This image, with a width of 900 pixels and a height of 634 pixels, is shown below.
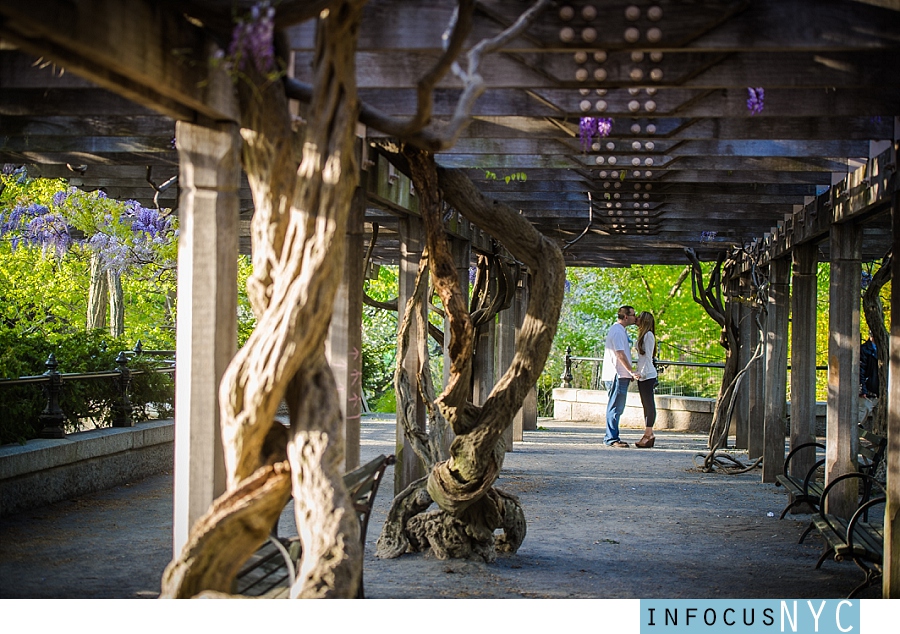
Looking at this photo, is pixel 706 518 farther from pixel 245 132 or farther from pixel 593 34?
pixel 245 132

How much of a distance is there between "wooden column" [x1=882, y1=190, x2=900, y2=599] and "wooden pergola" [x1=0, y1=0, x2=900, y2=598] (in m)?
0.01

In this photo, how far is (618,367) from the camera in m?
17.3

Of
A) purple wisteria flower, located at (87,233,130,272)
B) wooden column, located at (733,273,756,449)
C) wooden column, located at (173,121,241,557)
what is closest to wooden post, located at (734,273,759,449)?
wooden column, located at (733,273,756,449)

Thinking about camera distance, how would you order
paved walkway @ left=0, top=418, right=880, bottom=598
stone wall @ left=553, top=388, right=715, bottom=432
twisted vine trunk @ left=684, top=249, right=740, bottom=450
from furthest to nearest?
stone wall @ left=553, top=388, right=715, bottom=432 → twisted vine trunk @ left=684, top=249, right=740, bottom=450 → paved walkway @ left=0, top=418, right=880, bottom=598

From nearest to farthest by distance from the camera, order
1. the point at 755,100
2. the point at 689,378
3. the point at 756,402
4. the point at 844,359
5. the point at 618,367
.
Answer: the point at 755,100, the point at 844,359, the point at 756,402, the point at 618,367, the point at 689,378

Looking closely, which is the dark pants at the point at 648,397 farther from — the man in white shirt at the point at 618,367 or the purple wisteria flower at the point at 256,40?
the purple wisteria flower at the point at 256,40

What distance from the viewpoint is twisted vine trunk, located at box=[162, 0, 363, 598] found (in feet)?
13.8

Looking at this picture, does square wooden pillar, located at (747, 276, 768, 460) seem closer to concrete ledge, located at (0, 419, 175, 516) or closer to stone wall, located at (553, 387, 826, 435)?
stone wall, located at (553, 387, 826, 435)

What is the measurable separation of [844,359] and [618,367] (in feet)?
27.4

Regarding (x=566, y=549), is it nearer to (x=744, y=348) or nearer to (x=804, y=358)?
(x=804, y=358)

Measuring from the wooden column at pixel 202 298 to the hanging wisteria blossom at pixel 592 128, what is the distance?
10.8 ft

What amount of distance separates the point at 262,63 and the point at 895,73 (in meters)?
3.86

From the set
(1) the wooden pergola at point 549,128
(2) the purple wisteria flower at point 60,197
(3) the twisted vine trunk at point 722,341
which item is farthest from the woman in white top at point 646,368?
(2) the purple wisteria flower at point 60,197

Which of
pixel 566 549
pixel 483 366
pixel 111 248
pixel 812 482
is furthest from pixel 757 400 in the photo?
pixel 111 248
